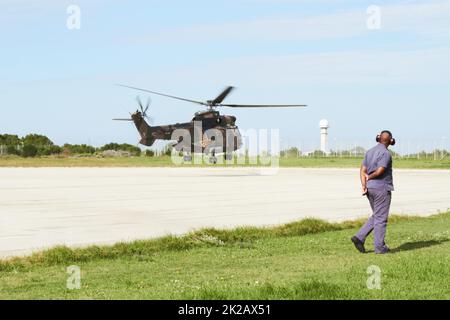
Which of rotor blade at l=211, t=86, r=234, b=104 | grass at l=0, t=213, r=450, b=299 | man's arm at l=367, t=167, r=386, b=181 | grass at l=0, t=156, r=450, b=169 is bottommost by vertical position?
grass at l=0, t=213, r=450, b=299

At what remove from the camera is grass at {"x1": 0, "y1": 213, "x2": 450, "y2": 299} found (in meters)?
8.01

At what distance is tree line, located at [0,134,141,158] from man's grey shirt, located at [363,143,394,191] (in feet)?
266

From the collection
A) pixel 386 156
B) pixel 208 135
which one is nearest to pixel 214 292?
pixel 386 156

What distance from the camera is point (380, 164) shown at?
1120 centimetres

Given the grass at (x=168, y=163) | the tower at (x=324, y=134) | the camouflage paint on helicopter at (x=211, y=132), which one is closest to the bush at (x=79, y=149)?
the grass at (x=168, y=163)

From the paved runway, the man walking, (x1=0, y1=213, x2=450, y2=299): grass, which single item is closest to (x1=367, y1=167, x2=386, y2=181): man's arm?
the man walking

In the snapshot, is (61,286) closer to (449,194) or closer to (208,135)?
(449,194)

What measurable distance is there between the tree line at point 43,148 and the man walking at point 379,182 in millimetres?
80952

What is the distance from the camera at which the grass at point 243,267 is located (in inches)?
315

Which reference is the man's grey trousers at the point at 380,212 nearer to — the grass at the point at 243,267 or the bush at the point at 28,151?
the grass at the point at 243,267

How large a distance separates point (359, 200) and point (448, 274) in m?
14.0

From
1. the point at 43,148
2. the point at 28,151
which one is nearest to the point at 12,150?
the point at 28,151

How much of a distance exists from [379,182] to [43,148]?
86167 mm

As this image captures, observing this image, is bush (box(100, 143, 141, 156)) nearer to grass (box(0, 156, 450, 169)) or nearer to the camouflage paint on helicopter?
grass (box(0, 156, 450, 169))
